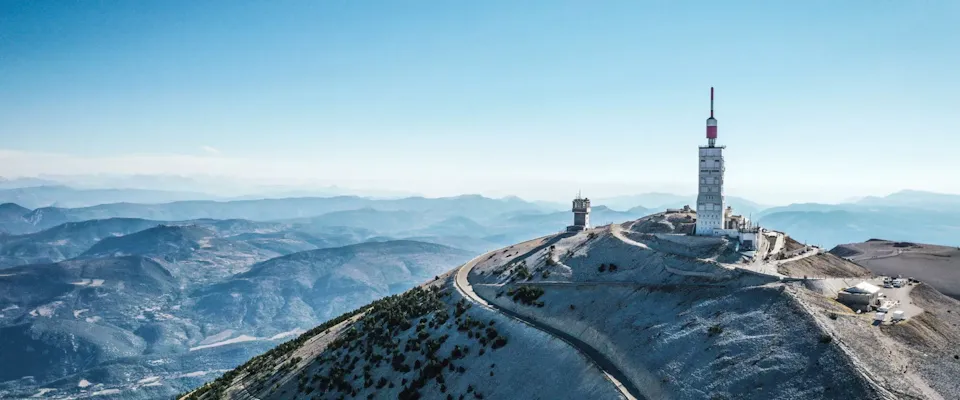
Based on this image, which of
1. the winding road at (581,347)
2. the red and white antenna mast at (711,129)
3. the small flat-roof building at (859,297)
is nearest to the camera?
the winding road at (581,347)

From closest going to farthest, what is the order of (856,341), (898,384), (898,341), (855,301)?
→ (898,384) → (856,341) → (898,341) → (855,301)

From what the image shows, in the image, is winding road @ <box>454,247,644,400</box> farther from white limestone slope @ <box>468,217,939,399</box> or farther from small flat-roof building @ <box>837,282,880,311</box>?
small flat-roof building @ <box>837,282,880,311</box>

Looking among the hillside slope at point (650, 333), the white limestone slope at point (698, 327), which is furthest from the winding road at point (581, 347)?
the white limestone slope at point (698, 327)

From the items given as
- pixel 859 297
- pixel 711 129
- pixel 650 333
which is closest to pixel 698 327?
pixel 650 333

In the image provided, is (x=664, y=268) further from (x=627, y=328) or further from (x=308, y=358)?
(x=308, y=358)

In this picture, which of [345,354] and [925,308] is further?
[345,354]

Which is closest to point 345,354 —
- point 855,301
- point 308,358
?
point 308,358

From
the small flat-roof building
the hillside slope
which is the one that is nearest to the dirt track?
the hillside slope

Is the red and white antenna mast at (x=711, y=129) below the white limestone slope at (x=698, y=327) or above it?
above

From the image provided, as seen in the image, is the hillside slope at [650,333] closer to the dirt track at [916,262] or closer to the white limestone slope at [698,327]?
the white limestone slope at [698,327]
